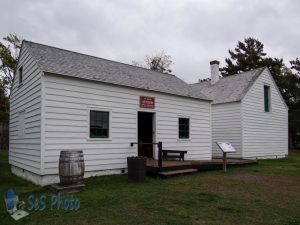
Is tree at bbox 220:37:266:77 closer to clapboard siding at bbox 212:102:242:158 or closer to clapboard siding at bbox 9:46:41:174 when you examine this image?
clapboard siding at bbox 212:102:242:158

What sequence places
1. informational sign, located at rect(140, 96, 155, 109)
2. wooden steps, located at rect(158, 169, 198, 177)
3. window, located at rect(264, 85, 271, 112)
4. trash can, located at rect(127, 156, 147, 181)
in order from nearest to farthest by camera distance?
trash can, located at rect(127, 156, 147, 181) → wooden steps, located at rect(158, 169, 198, 177) → informational sign, located at rect(140, 96, 155, 109) → window, located at rect(264, 85, 271, 112)

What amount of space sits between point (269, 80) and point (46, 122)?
16.6 metres

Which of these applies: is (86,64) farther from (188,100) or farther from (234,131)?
(234,131)

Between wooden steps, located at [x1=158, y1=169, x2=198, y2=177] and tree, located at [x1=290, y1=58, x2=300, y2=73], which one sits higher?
tree, located at [x1=290, y1=58, x2=300, y2=73]

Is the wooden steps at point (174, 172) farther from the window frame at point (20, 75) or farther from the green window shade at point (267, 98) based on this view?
the green window shade at point (267, 98)

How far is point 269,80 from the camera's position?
21188 mm

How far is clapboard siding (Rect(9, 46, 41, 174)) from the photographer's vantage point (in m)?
10.0

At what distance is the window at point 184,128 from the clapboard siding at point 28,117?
21.4ft

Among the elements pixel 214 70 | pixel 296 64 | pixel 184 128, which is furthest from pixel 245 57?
pixel 184 128

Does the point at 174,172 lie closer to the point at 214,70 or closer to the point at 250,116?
the point at 250,116

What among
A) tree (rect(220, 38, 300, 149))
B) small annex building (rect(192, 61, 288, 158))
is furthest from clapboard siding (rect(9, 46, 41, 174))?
tree (rect(220, 38, 300, 149))

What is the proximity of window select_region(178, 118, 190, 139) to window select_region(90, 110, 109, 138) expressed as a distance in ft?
13.5

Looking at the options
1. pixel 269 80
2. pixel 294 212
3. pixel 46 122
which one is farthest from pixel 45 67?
pixel 269 80

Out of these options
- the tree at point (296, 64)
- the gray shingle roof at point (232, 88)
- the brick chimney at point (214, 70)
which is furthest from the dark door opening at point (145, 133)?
the tree at point (296, 64)
